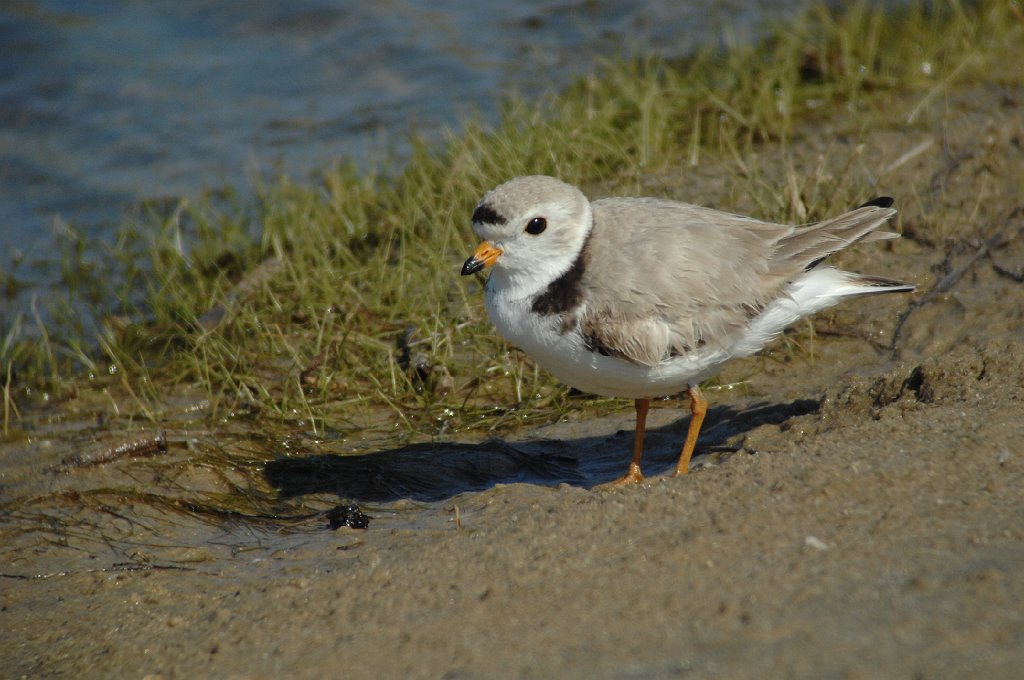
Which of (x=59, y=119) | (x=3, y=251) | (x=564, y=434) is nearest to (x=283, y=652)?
(x=564, y=434)

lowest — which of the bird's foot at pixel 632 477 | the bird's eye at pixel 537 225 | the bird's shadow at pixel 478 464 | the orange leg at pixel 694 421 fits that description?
the bird's shadow at pixel 478 464

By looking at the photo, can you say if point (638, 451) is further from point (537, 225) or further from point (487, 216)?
point (487, 216)

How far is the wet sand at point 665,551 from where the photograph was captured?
2877 millimetres

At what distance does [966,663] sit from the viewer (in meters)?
2.60

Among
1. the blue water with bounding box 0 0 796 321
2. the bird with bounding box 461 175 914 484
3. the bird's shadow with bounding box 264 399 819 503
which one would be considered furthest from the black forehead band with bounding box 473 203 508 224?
the blue water with bounding box 0 0 796 321

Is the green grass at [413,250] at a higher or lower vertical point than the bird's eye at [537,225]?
lower

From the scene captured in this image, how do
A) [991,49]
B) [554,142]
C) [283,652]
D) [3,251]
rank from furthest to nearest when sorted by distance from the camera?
[3,251] < [991,49] < [554,142] < [283,652]

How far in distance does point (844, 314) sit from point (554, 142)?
227cm

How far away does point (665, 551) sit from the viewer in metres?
3.38

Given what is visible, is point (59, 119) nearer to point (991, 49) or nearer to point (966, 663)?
point (991, 49)

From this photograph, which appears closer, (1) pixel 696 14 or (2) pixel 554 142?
(2) pixel 554 142

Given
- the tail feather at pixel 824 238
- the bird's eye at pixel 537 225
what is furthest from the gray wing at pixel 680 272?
the bird's eye at pixel 537 225

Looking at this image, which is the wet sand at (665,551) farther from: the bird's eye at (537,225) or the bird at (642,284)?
the bird's eye at (537,225)

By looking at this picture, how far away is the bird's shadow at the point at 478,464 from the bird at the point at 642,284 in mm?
502
